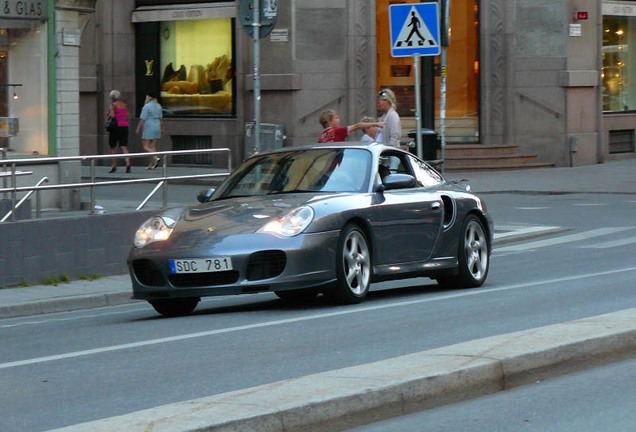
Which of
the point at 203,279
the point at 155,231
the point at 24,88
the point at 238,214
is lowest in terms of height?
the point at 203,279

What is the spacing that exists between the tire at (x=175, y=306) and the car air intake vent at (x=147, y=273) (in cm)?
33

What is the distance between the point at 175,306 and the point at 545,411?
16.1 feet

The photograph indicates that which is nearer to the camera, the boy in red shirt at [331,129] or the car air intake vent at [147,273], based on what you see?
the car air intake vent at [147,273]

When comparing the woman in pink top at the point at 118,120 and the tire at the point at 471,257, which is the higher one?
the woman in pink top at the point at 118,120

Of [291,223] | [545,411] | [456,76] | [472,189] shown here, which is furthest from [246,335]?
[456,76]

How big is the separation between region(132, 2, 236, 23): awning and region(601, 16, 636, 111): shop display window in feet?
30.6

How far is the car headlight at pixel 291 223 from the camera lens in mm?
10234

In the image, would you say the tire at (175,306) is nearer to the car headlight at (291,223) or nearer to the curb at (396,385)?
the car headlight at (291,223)

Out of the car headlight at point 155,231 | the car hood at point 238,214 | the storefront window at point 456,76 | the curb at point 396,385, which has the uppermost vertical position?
the storefront window at point 456,76

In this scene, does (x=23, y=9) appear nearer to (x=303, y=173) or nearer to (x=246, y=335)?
(x=303, y=173)

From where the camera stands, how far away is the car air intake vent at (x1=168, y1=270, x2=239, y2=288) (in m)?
10.1

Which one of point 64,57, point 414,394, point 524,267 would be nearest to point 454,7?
point 64,57

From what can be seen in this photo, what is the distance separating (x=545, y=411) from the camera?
6.57m

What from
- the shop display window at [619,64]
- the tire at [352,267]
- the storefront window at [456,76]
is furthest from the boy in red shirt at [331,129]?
the shop display window at [619,64]
